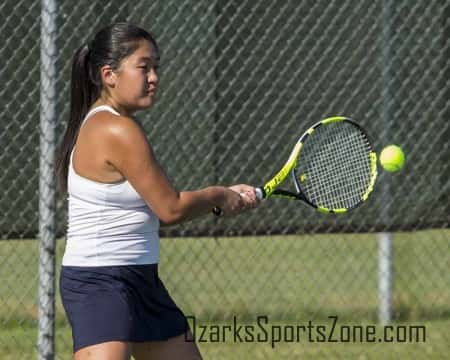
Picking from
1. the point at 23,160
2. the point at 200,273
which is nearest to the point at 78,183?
the point at 23,160

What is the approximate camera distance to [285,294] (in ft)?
23.0

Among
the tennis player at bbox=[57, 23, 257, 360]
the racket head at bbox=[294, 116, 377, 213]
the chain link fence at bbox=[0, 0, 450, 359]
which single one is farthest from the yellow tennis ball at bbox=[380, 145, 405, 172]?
the tennis player at bbox=[57, 23, 257, 360]

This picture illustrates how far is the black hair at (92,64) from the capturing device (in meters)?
3.32

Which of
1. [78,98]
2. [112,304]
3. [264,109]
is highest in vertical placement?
[78,98]

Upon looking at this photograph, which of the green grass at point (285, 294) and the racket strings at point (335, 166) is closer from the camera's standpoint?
the racket strings at point (335, 166)

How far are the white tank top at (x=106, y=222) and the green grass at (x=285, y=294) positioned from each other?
190cm

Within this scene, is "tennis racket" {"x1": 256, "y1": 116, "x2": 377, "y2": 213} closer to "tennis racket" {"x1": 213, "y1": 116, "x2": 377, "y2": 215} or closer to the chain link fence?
"tennis racket" {"x1": 213, "y1": 116, "x2": 377, "y2": 215}

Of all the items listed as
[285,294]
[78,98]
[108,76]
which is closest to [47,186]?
[78,98]

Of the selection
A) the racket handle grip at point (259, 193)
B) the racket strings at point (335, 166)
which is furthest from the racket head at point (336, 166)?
the racket handle grip at point (259, 193)

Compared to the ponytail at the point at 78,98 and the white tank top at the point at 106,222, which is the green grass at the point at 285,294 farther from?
the white tank top at the point at 106,222

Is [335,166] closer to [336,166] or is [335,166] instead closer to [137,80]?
[336,166]

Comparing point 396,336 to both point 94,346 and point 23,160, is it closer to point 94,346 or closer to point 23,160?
point 23,160

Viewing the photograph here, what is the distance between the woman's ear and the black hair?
14 mm

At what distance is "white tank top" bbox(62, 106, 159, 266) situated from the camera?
10.6 feet
